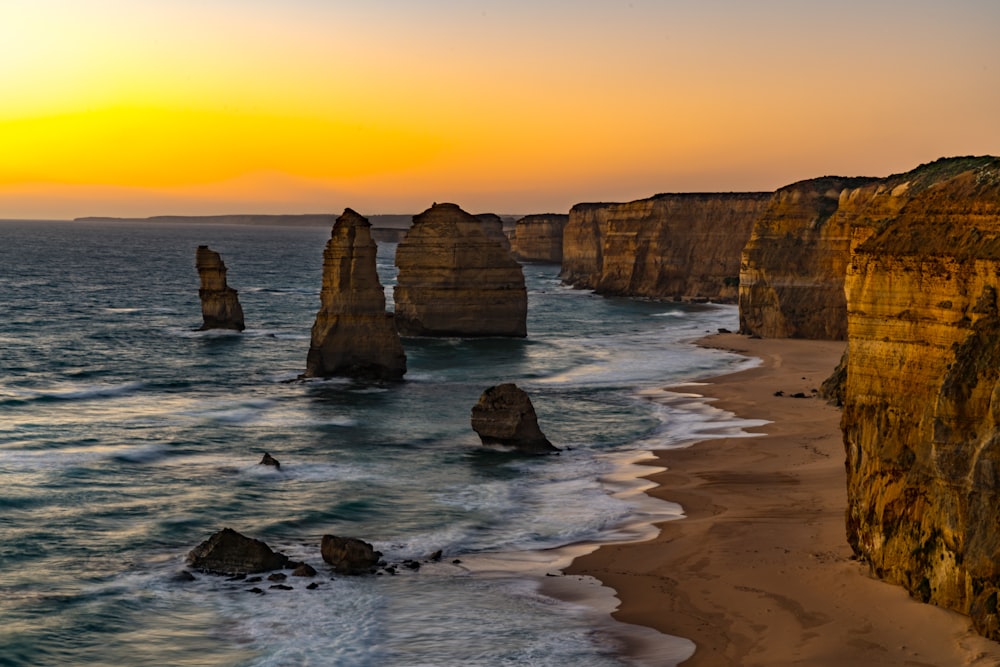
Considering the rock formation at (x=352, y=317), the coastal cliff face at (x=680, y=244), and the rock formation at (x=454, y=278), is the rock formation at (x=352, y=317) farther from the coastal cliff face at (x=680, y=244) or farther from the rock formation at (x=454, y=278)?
the coastal cliff face at (x=680, y=244)

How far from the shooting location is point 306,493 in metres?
33.8

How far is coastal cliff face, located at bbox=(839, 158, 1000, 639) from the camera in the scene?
62.8 feet

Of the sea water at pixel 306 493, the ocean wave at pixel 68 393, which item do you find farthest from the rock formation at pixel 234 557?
the ocean wave at pixel 68 393

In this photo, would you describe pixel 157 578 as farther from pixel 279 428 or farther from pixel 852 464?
pixel 279 428

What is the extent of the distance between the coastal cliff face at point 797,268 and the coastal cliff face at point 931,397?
5270cm

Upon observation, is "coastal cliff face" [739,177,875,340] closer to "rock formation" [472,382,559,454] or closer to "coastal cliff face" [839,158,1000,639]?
"rock formation" [472,382,559,454]

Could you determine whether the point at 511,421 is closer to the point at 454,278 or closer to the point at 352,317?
the point at 352,317

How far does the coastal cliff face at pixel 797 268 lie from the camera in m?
75.8

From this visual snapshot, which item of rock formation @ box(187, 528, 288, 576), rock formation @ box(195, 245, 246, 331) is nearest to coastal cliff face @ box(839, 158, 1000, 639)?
rock formation @ box(187, 528, 288, 576)

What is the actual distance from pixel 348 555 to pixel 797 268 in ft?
188

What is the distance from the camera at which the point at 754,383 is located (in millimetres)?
56594

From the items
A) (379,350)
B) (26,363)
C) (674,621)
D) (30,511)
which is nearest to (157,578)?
(30,511)

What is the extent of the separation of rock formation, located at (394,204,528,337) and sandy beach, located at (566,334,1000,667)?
122 ft

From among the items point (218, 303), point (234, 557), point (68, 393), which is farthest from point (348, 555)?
point (218, 303)
